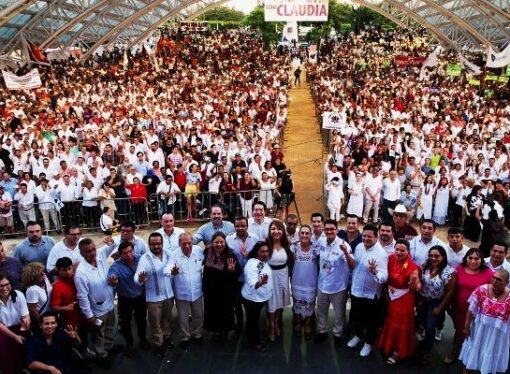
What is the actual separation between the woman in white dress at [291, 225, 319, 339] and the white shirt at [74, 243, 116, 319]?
2173 mm

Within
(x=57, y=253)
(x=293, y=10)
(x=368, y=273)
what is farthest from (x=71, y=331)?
(x=293, y=10)

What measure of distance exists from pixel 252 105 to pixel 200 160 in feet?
23.3

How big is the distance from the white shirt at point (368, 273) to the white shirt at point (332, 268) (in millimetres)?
132

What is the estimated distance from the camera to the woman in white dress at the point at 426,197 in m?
10.5

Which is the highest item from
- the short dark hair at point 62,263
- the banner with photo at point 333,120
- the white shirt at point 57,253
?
the banner with photo at point 333,120

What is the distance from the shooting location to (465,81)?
957 inches

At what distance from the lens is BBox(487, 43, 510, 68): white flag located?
2048 centimetres

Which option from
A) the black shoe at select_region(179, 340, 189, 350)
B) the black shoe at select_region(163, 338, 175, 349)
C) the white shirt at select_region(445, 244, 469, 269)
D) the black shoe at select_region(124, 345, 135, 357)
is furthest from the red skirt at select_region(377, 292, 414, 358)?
the black shoe at select_region(124, 345, 135, 357)

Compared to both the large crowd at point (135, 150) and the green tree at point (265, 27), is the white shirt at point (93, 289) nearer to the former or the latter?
the large crowd at point (135, 150)

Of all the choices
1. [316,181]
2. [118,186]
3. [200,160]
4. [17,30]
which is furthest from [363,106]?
[17,30]

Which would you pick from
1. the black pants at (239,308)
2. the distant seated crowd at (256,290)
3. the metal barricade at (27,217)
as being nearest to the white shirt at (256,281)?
the distant seated crowd at (256,290)

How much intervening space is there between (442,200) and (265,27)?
4321 centimetres

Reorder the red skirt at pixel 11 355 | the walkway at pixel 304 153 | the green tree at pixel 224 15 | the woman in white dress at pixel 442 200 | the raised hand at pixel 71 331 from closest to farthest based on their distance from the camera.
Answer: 1. the red skirt at pixel 11 355
2. the raised hand at pixel 71 331
3. the woman in white dress at pixel 442 200
4. the walkway at pixel 304 153
5. the green tree at pixel 224 15

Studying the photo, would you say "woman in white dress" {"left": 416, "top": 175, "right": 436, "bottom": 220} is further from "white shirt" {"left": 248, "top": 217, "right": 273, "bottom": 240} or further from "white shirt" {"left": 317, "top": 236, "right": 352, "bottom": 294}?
"white shirt" {"left": 317, "top": 236, "right": 352, "bottom": 294}
